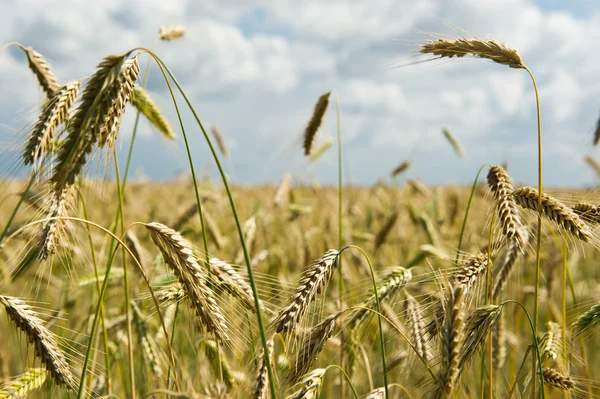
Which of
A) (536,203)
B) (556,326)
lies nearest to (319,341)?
(536,203)

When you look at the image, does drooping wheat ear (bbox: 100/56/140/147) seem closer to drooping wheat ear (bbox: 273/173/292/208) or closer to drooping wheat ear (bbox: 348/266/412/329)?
drooping wheat ear (bbox: 348/266/412/329)

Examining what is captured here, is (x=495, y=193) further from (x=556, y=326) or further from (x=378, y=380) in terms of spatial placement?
(x=378, y=380)

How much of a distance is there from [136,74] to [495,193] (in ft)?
4.02

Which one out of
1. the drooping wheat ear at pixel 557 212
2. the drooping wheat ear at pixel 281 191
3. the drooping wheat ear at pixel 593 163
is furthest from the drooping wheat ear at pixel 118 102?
the drooping wheat ear at pixel 593 163

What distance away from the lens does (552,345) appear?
2.03 m

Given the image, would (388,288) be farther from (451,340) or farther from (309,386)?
(451,340)

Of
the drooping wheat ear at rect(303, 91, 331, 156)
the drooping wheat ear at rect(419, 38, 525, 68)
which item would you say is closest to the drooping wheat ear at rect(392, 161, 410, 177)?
the drooping wheat ear at rect(303, 91, 331, 156)

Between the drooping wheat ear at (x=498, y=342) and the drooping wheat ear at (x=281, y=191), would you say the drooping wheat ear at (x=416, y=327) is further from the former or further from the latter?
the drooping wheat ear at (x=281, y=191)

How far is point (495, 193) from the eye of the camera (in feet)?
5.78

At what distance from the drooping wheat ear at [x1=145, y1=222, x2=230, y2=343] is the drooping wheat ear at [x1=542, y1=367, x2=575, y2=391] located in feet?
3.96

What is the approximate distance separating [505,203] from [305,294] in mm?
720

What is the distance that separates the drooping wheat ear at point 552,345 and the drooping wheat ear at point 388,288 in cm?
58

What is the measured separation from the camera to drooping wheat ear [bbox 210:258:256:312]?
1581 millimetres

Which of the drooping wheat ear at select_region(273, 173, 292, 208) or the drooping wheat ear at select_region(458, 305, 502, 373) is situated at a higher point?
the drooping wheat ear at select_region(273, 173, 292, 208)
